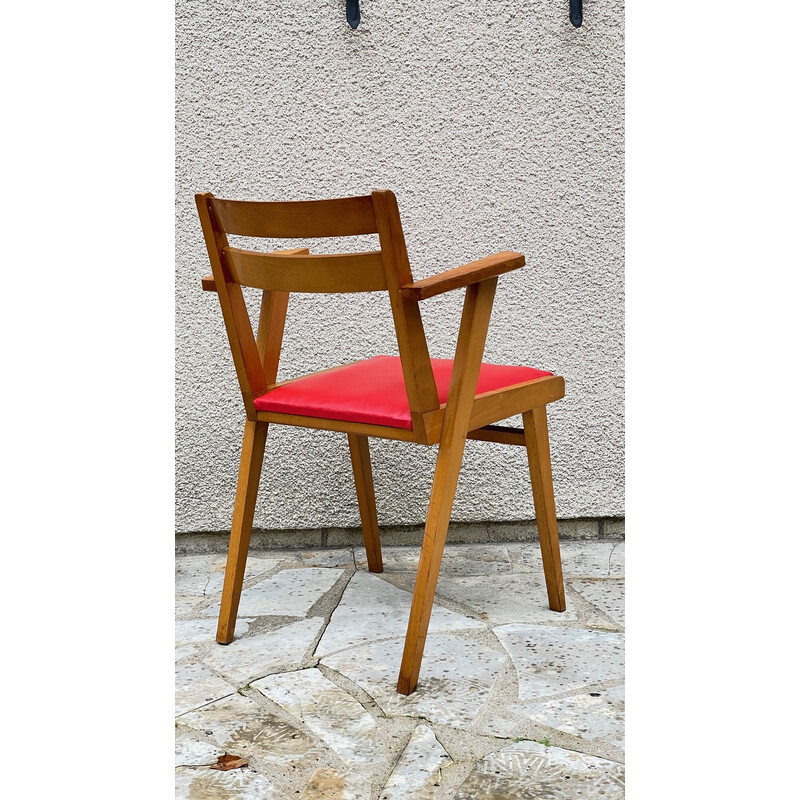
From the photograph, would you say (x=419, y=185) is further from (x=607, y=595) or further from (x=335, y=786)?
(x=335, y=786)

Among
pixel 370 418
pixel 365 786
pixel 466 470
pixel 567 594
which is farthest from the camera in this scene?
pixel 466 470

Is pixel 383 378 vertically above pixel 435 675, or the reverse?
pixel 383 378

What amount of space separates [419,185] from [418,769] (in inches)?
65.8

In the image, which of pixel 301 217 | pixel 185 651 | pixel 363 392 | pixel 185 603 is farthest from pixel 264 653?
pixel 301 217

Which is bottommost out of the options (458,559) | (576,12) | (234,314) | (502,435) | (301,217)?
(458,559)

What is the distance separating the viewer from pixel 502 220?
260 centimetres

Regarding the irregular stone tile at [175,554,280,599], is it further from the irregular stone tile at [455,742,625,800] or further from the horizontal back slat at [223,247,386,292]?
the irregular stone tile at [455,742,625,800]

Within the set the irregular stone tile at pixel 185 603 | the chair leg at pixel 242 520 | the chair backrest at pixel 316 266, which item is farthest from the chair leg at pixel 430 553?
the irregular stone tile at pixel 185 603

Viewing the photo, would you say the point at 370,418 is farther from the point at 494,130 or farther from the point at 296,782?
the point at 494,130

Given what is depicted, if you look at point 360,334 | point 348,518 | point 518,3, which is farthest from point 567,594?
point 518,3

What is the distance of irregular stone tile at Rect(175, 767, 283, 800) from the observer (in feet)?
4.60

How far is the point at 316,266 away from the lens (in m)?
1.73

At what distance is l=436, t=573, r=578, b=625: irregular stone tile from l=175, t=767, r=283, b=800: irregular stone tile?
2.63ft

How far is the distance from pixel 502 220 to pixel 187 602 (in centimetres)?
140
